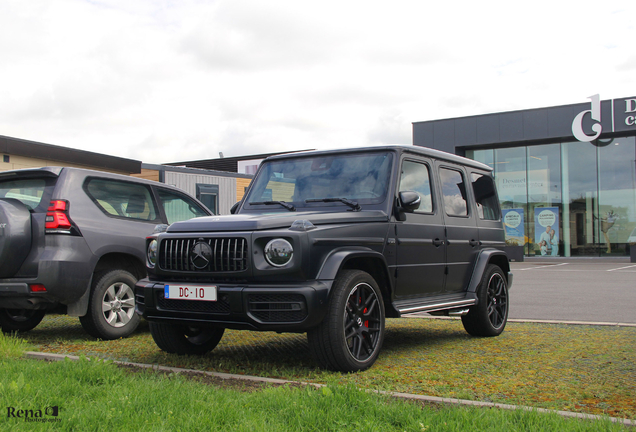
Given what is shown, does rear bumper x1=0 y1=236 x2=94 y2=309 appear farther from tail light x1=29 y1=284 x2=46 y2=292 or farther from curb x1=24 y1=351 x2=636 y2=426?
curb x1=24 y1=351 x2=636 y2=426

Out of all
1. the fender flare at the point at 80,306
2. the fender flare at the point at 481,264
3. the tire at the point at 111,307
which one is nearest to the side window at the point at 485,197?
the fender flare at the point at 481,264

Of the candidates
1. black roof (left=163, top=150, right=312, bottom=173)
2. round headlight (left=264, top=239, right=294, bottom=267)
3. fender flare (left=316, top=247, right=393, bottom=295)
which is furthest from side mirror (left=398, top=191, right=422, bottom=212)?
black roof (left=163, top=150, right=312, bottom=173)

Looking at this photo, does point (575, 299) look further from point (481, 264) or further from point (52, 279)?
point (52, 279)

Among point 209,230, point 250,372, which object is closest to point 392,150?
point 209,230

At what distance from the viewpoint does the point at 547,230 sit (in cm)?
3158

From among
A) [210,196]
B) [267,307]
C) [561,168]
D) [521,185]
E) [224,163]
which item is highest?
[224,163]

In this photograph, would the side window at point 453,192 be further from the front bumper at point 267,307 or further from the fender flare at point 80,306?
the fender flare at point 80,306

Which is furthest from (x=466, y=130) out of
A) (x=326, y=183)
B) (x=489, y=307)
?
(x=326, y=183)

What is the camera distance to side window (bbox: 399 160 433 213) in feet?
20.2

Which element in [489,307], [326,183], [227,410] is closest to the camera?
[227,410]

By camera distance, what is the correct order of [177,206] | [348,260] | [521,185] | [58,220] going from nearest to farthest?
1. [348,260]
2. [58,220]
3. [177,206]
4. [521,185]

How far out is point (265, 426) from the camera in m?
3.41

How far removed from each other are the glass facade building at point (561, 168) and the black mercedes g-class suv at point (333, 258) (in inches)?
984

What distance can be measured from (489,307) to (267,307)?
11.3ft
